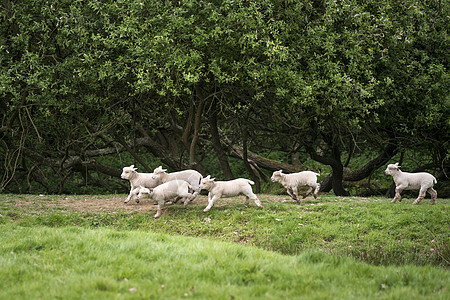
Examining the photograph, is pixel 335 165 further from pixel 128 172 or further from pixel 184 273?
pixel 184 273

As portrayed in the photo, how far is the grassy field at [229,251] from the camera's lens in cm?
639

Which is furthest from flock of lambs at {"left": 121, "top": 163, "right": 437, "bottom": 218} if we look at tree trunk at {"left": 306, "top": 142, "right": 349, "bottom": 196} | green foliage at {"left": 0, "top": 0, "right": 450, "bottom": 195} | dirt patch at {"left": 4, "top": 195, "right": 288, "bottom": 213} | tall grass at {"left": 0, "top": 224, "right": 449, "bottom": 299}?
tree trunk at {"left": 306, "top": 142, "right": 349, "bottom": 196}

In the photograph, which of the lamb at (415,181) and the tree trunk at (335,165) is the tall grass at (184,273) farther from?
the tree trunk at (335,165)

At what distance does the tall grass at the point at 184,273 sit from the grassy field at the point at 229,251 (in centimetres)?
2

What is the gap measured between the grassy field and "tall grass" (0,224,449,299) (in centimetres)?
2

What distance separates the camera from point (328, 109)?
14.1m

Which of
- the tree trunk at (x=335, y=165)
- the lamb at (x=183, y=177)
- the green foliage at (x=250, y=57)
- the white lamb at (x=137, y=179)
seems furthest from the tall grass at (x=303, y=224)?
the tree trunk at (x=335, y=165)

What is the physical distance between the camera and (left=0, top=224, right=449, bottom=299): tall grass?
623 centimetres

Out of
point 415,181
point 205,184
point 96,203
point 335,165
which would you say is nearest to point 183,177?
point 205,184

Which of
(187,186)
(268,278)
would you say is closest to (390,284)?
(268,278)

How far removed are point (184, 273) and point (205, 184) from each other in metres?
5.21

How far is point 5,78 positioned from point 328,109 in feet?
28.4

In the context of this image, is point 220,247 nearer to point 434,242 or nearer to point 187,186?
point 187,186

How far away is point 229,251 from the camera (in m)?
7.98
